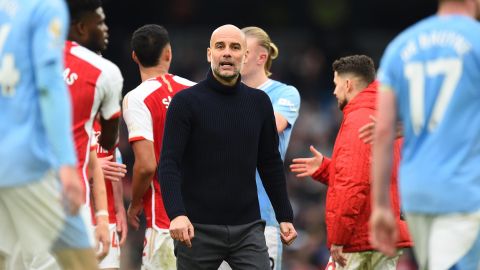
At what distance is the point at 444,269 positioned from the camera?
6.02 m

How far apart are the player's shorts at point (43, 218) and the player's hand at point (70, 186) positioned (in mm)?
216

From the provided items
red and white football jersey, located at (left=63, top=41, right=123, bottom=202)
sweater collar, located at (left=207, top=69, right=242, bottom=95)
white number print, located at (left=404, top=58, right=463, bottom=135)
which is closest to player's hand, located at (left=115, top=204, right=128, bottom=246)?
sweater collar, located at (left=207, top=69, right=242, bottom=95)

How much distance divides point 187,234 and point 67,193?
1951 millimetres

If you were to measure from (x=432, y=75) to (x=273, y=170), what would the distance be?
8.97 ft

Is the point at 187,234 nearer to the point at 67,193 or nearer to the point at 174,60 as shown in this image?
the point at 67,193

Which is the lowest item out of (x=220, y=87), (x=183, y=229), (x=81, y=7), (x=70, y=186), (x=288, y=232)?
(x=288, y=232)

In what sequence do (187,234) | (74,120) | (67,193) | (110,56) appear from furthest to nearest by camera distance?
(110,56) < (187,234) < (74,120) < (67,193)

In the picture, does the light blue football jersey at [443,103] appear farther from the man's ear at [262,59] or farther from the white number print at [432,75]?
the man's ear at [262,59]

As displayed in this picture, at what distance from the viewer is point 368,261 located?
884cm

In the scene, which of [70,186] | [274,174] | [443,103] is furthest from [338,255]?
[70,186]

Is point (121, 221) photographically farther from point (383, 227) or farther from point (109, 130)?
point (383, 227)

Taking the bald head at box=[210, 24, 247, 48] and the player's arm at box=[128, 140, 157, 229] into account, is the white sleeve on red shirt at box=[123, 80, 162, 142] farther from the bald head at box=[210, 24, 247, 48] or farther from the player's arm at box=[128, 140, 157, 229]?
the bald head at box=[210, 24, 247, 48]

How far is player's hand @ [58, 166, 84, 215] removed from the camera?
19.6 ft

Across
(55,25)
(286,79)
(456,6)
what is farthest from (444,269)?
(286,79)
